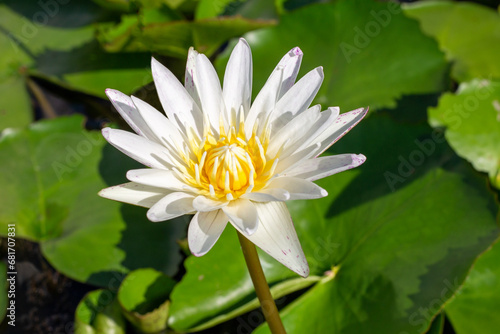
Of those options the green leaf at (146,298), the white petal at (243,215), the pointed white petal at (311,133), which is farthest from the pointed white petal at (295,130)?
the green leaf at (146,298)

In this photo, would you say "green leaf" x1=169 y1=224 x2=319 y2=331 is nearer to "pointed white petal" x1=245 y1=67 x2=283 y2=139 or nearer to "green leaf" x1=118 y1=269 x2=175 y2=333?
"green leaf" x1=118 y1=269 x2=175 y2=333

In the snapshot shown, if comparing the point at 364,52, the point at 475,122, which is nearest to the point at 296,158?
the point at 475,122

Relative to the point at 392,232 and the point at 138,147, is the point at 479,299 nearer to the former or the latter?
the point at 392,232

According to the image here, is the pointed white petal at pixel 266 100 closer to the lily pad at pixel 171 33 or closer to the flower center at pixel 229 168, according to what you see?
the flower center at pixel 229 168

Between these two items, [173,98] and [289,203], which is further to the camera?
[289,203]

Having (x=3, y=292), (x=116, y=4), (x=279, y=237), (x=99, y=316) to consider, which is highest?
(x=279, y=237)

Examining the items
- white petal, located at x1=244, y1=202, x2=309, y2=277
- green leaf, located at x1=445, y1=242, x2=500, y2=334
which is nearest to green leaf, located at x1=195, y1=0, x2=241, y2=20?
white petal, located at x1=244, y1=202, x2=309, y2=277
